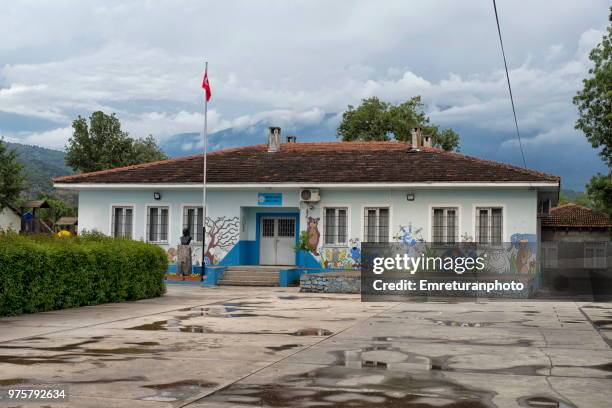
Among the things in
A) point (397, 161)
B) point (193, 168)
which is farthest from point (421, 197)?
point (193, 168)

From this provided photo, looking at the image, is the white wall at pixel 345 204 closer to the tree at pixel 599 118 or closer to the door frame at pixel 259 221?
the door frame at pixel 259 221

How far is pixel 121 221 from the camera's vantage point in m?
28.7

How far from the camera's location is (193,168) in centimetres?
2888

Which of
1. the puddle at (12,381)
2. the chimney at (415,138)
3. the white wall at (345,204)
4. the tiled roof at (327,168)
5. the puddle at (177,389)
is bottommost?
the puddle at (177,389)

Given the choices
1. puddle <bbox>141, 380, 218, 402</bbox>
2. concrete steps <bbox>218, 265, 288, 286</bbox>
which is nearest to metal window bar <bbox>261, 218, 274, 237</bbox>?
concrete steps <bbox>218, 265, 288, 286</bbox>

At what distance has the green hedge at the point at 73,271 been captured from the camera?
537 inches

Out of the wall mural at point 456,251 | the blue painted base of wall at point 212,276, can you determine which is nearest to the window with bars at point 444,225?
the wall mural at point 456,251

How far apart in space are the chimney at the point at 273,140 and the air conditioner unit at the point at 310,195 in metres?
4.69

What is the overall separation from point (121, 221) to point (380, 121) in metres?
29.6

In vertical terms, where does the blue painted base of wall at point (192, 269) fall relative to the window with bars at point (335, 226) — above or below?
below

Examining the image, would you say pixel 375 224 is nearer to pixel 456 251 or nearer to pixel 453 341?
pixel 456 251

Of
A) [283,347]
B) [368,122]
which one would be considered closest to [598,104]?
[368,122]

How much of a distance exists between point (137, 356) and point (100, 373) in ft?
4.06

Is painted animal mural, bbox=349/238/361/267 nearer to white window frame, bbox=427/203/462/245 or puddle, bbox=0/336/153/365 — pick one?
white window frame, bbox=427/203/462/245
